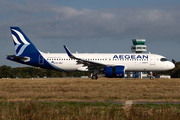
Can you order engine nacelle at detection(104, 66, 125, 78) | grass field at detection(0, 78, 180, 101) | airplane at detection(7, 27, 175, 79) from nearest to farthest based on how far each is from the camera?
1. grass field at detection(0, 78, 180, 101)
2. engine nacelle at detection(104, 66, 125, 78)
3. airplane at detection(7, 27, 175, 79)

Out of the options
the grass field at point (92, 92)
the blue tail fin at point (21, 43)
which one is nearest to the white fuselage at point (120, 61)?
the blue tail fin at point (21, 43)

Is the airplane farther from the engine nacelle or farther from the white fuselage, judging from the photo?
the engine nacelle

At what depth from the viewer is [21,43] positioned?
141 feet

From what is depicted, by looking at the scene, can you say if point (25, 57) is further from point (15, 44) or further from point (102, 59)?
point (102, 59)

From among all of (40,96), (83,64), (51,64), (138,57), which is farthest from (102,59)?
(40,96)

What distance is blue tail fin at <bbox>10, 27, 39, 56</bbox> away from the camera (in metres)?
42.6


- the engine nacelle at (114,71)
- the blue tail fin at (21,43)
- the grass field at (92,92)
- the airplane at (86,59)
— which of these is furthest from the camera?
the blue tail fin at (21,43)

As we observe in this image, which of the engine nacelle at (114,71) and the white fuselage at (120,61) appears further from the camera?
the white fuselage at (120,61)

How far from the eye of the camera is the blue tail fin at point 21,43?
4256 cm

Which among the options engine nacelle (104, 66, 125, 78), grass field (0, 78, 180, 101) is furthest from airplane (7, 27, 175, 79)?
grass field (0, 78, 180, 101)

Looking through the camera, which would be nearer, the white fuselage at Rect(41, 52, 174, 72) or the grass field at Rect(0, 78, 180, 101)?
the grass field at Rect(0, 78, 180, 101)

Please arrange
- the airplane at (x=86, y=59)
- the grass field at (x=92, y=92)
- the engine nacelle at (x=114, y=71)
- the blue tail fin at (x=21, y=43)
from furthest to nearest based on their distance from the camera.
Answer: the blue tail fin at (x=21, y=43), the airplane at (x=86, y=59), the engine nacelle at (x=114, y=71), the grass field at (x=92, y=92)

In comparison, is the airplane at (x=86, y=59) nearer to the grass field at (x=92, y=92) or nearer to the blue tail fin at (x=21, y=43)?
the blue tail fin at (x=21, y=43)

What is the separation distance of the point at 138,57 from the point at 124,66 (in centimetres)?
371
